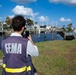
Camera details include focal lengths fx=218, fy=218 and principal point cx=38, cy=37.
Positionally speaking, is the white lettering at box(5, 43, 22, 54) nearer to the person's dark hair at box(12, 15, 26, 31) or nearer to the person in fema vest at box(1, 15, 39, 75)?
the person in fema vest at box(1, 15, 39, 75)

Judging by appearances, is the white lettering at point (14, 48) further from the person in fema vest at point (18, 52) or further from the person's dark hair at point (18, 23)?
the person's dark hair at point (18, 23)

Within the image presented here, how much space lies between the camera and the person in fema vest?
3680mm

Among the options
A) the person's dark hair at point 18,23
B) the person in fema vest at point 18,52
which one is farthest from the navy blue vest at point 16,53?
the person's dark hair at point 18,23

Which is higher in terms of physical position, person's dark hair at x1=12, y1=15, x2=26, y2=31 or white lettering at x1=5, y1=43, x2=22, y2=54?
person's dark hair at x1=12, y1=15, x2=26, y2=31

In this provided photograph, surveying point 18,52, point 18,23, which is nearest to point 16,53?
point 18,52

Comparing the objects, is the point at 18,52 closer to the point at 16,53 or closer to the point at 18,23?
the point at 16,53

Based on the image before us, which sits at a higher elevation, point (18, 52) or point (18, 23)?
point (18, 23)

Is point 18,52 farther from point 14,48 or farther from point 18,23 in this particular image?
point 18,23

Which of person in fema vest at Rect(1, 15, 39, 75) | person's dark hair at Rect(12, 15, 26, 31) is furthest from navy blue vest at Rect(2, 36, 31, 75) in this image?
person's dark hair at Rect(12, 15, 26, 31)

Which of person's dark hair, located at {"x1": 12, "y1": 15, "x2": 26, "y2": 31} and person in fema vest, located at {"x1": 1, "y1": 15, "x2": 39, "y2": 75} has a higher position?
person's dark hair, located at {"x1": 12, "y1": 15, "x2": 26, "y2": 31}

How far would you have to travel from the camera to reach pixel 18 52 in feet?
12.0

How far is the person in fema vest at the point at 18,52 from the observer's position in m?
3.68

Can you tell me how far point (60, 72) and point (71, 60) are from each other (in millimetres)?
2640

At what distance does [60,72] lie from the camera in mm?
9047
